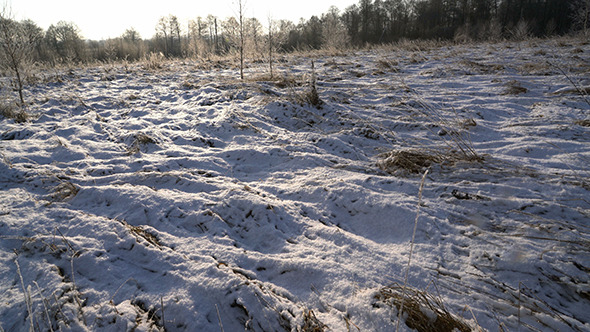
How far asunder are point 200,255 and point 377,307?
917 millimetres

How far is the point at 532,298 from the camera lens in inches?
43.8

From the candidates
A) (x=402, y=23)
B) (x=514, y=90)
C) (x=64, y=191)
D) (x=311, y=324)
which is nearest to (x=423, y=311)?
(x=311, y=324)

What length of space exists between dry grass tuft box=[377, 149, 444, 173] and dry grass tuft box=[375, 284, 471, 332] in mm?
1250

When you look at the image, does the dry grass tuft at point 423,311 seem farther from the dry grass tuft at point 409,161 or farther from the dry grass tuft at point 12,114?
the dry grass tuft at point 12,114

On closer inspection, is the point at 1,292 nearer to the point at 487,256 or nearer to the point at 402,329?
the point at 402,329

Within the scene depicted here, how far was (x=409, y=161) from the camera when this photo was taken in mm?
2273

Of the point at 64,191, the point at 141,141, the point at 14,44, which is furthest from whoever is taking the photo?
the point at 14,44

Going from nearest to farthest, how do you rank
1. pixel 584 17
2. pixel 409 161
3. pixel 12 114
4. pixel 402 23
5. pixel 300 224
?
pixel 300 224
pixel 409 161
pixel 12 114
pixel 584 17
pixel 402 23

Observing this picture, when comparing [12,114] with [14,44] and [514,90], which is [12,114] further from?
[514,90]

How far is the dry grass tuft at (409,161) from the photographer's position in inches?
88.4

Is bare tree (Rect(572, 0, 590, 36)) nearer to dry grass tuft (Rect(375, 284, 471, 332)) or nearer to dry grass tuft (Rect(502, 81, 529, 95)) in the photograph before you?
dry grass tuft (Rect(502, 81, 529, 95))

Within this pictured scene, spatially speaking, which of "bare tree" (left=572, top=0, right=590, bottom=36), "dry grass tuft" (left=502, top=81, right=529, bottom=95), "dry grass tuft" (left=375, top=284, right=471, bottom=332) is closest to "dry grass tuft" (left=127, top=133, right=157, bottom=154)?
"dry grass tuft" (left=375, top=284, right=471, bottom=332)

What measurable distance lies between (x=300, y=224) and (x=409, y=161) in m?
1.15

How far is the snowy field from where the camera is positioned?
1.12 meters
